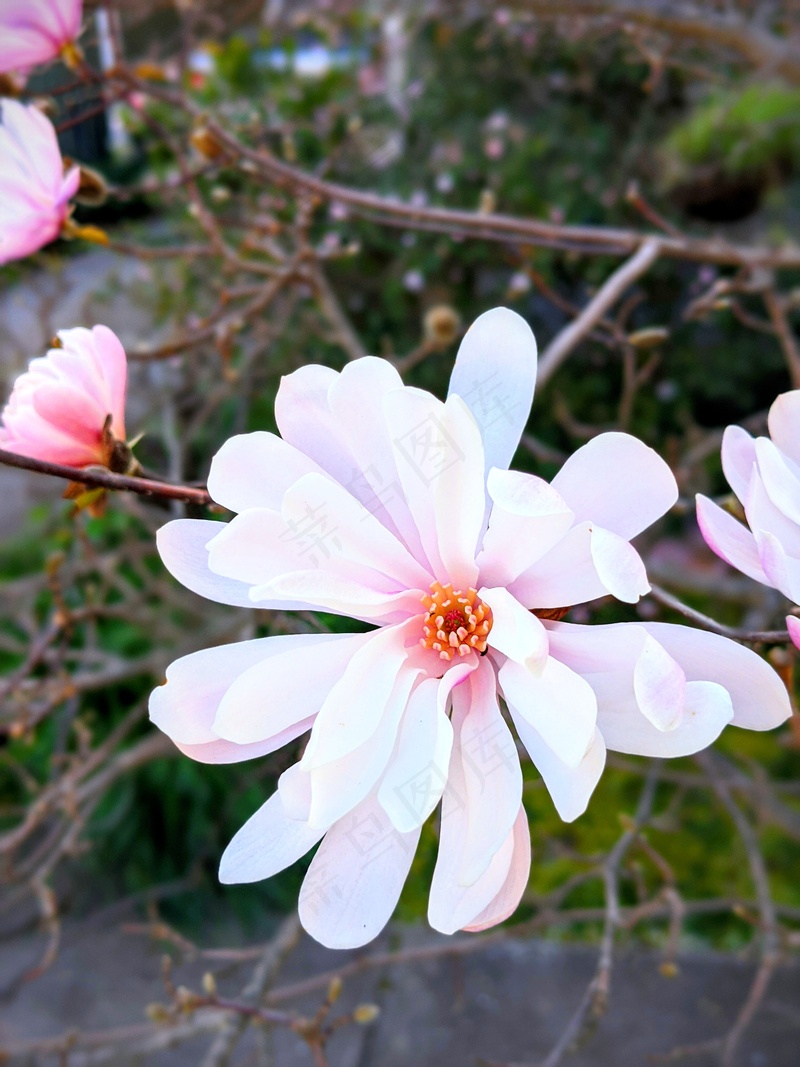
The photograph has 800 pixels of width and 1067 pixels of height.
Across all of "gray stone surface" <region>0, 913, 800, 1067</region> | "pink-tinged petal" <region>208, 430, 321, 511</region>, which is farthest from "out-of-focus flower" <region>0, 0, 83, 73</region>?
"gray stone surface" <region>0, 913, 800, 1067</region>

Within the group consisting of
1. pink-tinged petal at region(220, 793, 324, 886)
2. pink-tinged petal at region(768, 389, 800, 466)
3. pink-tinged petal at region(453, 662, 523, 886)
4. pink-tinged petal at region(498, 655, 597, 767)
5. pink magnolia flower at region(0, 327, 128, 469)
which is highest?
pink magnolia flower at region(0, 327, 128, 469)

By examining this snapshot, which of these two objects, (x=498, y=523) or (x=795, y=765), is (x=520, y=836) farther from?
(x=795, y=765)

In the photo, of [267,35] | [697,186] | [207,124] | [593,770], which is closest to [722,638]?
[593,770]

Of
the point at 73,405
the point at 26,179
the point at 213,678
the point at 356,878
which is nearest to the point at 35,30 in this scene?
the point at 26,179

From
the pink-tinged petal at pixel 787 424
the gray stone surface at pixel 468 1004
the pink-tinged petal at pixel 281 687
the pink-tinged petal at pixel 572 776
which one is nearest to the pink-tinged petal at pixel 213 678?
the pink-tinged petal at pixel 281 687

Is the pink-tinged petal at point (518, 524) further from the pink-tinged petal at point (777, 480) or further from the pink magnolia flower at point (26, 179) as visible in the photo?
the pink magnolia flower at point (26, 179)

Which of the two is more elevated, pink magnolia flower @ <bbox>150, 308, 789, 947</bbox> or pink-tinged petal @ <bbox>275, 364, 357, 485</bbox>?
pink-tinged petal @ <bbox>275, 364, 357, 485</bbox>

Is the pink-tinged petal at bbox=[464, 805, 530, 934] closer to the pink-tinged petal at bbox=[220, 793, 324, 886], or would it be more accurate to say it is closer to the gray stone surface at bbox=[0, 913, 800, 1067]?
the pink-tinged petal at bbox=[220, 793, 324, 886]

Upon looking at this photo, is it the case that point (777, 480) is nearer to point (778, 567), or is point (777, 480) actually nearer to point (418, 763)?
point (778, 567)
